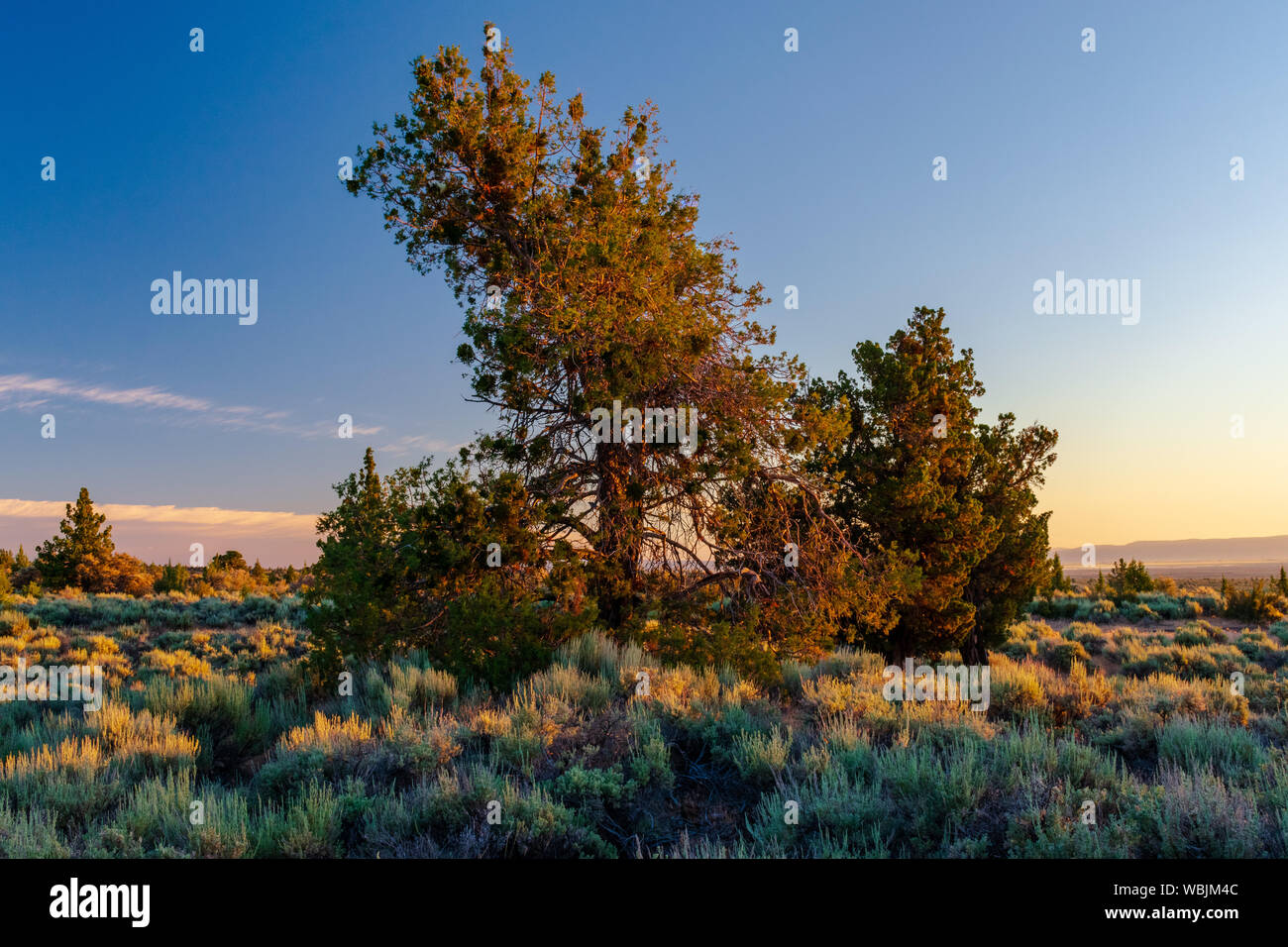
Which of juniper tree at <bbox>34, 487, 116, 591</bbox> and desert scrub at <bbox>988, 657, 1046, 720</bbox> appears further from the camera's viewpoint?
juniper tree at <bbox>34, 487, 116, 591</bbox>

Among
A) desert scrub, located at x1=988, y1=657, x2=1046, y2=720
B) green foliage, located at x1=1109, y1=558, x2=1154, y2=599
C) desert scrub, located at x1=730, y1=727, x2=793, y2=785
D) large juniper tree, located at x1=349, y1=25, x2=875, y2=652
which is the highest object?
large juniper tree, located at x1=349, y1=25, x2=875, y2=652

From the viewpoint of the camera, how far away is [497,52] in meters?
12.3

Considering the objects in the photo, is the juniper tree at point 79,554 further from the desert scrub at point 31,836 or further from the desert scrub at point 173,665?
the desert scrub at point 31,836

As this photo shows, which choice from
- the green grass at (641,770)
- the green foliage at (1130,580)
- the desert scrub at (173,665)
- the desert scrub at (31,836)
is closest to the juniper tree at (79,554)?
the desert scrub at (173,665)

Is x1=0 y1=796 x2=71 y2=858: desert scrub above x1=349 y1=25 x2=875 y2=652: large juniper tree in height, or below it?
below

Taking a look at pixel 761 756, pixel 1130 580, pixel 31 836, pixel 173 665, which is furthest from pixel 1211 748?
pixel 1130 580

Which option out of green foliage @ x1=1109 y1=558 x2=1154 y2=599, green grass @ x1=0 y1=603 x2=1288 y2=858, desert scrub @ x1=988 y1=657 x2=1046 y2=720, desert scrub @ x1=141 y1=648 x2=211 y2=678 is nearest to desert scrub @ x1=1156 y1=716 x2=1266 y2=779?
green grass @ x1=0 y1=603 x2=1288 y2=858

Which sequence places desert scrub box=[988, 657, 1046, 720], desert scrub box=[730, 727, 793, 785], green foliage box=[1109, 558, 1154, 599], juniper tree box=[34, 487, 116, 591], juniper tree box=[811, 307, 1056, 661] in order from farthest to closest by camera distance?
green foliage box=[1109, 558, 1154, 599] → juniper tree box=[34, 487, 116, 591] → juniper tree box=[811, 307, 1056, 661] → desert scrub box=[988, 657, 1046, 720] → desert scrub box=[730, 727, 793, 785]

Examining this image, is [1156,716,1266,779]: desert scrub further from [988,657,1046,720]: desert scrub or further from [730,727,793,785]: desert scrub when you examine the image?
[730,727,793,785]: desert scrub

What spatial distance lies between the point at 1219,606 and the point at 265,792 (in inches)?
1590

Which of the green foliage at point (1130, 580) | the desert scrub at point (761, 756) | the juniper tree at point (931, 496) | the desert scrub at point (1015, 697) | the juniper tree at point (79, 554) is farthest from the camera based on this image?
the green foliage at point (1130, 580)

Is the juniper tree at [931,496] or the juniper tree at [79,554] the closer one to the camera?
the juniper tree at [931,496]
